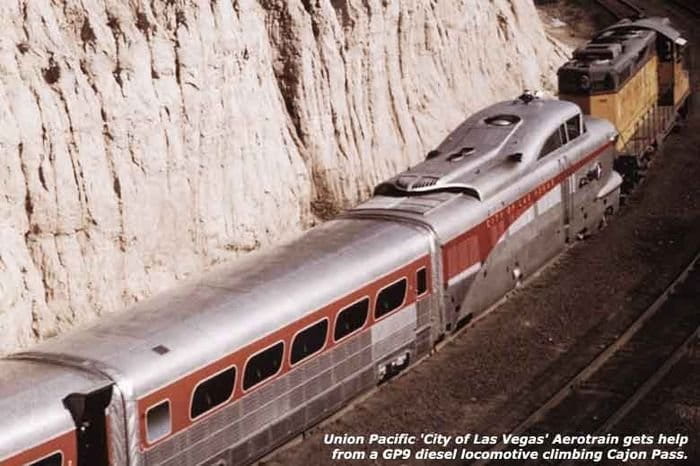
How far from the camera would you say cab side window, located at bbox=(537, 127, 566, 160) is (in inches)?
974

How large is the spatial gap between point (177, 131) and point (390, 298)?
19.1ft

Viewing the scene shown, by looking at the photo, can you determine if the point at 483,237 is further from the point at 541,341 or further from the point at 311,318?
the point at 311,318

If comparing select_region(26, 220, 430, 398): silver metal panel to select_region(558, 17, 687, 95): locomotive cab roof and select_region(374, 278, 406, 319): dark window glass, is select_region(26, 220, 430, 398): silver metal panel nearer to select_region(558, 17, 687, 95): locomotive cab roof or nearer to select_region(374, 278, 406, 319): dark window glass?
select_region(374, 278, 406, 319): dark window glass

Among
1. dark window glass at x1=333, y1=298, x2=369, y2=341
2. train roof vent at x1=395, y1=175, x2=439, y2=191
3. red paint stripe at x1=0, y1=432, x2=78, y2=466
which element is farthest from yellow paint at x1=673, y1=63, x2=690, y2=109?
red paint stripe at x1=0, y1=432, x2=78, y2=466

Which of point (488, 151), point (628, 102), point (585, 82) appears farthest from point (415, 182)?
point (628, 102)

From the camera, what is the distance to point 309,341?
1822 centimetres

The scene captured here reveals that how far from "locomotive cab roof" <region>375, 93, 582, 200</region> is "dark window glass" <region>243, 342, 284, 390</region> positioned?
6.28 meters

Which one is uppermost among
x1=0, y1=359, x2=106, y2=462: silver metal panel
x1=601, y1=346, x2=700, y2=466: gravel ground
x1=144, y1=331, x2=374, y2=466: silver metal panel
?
x1=0, y1=359, x2=106, y2=462: silver metal panel

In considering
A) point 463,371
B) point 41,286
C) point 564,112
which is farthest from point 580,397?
point 41,286

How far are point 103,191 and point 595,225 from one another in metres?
12.6

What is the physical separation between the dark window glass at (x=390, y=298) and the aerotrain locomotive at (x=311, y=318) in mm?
39

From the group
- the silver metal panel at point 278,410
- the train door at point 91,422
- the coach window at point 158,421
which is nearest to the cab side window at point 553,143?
the silver metal panel at point 278,410

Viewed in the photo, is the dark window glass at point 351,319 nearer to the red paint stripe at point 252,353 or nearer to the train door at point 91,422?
the red paint stripe at point 252,353

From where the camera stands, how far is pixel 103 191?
69.2 ft
